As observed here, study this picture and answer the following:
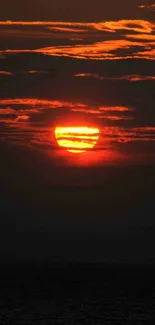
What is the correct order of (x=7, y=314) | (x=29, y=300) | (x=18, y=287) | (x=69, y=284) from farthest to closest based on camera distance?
(x=69, y=284), (x=18, y=287), (x=29, y=300), (x=7, y=314)

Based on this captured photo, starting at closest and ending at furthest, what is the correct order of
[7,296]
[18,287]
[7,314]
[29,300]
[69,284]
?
[7,314]
[29,300]
[7,296]
[18,287]
[69,284]

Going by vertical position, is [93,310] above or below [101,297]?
below

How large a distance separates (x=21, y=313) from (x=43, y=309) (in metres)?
7.21

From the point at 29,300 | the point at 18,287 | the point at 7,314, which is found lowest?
the point at 7,314

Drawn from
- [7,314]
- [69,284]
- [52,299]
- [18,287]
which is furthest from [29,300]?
[69,284]

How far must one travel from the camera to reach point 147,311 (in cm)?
12731

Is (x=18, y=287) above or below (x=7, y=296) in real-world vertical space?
above

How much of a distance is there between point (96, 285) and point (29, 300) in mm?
49303

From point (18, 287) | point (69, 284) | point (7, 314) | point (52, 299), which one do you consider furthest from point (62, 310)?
point (69, 284)

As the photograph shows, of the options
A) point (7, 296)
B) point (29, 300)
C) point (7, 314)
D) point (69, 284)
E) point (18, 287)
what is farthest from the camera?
point (69, 284)

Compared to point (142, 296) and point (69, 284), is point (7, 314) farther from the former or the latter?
point (69, 284)

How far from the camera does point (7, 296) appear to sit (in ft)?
496

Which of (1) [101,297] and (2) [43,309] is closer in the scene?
(2) [43,309]

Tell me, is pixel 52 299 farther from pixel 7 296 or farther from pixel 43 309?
pixel 43 309
